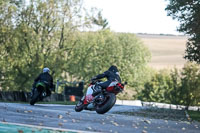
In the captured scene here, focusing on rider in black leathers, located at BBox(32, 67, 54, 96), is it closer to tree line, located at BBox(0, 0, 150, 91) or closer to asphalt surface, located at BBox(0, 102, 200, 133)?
asphalt surface, located at BBox(0, 102, 200, 133)

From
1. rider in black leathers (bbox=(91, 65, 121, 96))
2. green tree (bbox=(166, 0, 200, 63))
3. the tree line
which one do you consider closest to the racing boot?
rider in black leathers (bbox=(91, 65, 121, 96))

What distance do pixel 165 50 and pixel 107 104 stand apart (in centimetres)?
10193

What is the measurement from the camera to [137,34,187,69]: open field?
11069 cm

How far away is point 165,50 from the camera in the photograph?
119 m

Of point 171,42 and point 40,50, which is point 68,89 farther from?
point 171,42

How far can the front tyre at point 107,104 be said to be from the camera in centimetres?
1759

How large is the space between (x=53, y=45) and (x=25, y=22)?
527 cm

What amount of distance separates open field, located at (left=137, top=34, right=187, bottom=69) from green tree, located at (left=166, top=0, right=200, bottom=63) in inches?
2624

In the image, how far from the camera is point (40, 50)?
206ft

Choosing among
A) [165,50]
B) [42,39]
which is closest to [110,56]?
[42,39]

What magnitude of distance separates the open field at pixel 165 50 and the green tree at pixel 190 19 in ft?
219

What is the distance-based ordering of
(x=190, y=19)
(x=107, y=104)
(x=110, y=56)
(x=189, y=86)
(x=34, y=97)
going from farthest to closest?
(x=189, y=86)
(x=110, y=56)
(x=190, y=19)
(x=34, y=97)
(x=107, y=104)

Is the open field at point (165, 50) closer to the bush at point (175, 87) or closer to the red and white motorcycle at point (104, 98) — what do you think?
the bush at point (175, 87)

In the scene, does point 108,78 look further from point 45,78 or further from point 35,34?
point 35,34
